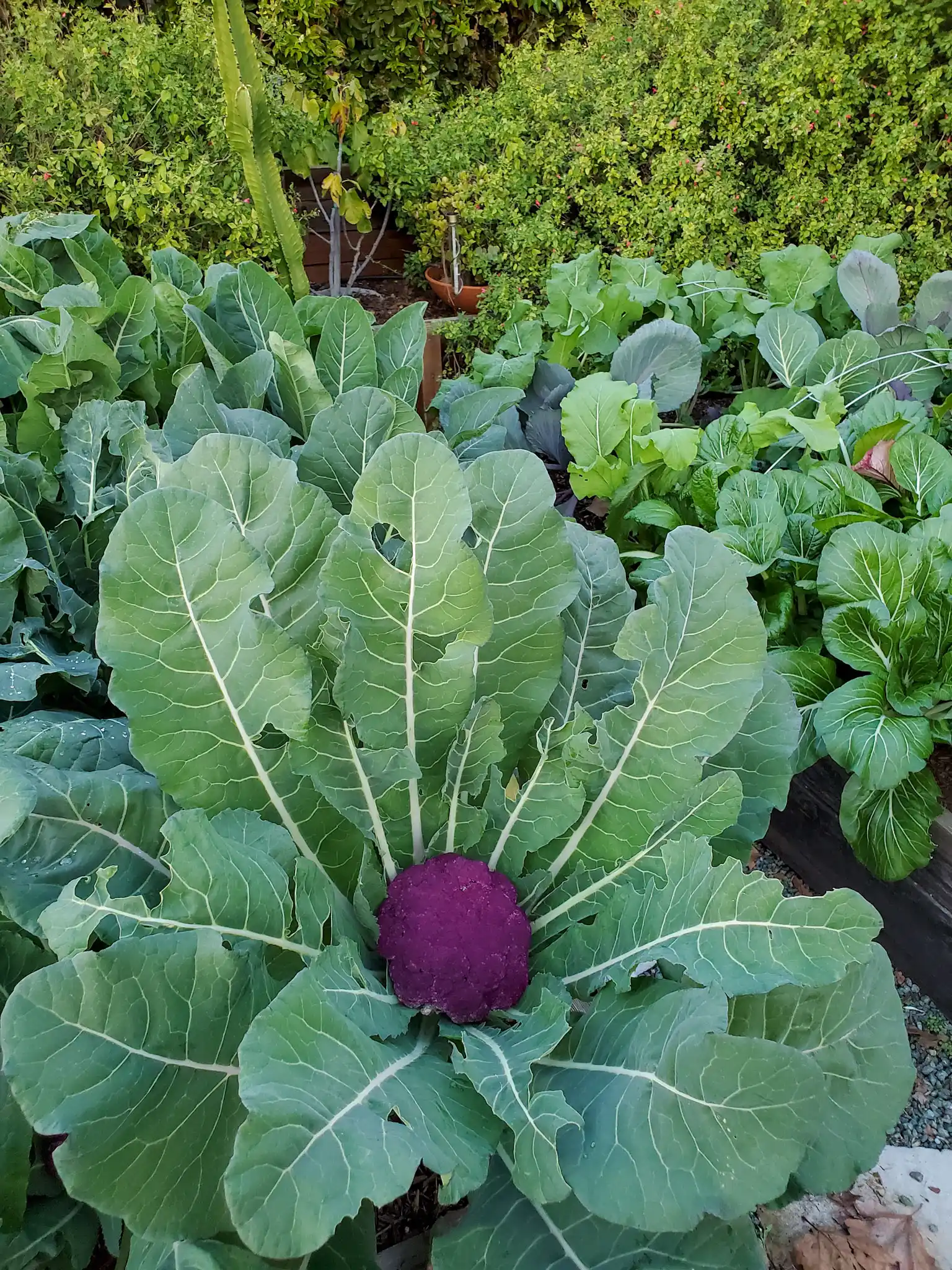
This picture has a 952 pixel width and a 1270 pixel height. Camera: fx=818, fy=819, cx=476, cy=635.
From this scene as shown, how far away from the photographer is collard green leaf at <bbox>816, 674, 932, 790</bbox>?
4.32ft

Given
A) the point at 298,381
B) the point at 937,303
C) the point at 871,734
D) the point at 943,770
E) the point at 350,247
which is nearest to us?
the point at 298,381

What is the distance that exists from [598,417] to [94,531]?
110 cm

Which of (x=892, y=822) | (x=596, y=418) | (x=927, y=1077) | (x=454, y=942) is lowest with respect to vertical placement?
(x=927, y=1077)

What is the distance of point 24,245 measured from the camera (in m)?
1.65

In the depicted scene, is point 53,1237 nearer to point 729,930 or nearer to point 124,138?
point 729,930

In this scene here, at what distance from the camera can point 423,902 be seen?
81 cm

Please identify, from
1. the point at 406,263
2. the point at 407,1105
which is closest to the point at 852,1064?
the point at 407,1105

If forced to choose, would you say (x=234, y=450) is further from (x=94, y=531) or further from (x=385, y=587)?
(x=94, y=531)

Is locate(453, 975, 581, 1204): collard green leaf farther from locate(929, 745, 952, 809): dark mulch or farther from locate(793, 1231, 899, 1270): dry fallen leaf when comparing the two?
locate(929, 745, 952, 809): dark mulch

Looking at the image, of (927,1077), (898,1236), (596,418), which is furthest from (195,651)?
(927,1077)

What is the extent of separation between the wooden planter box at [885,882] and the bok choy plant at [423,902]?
779 millimetres

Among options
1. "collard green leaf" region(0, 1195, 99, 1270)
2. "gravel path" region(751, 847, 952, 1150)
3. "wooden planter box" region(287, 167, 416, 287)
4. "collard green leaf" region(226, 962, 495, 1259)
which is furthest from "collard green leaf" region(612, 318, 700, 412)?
"wooden planter box" region(287, 167, 416, 287)

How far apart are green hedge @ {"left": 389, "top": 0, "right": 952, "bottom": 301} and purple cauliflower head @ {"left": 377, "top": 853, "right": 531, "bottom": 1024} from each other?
2692mm

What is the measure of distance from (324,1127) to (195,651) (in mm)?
406
